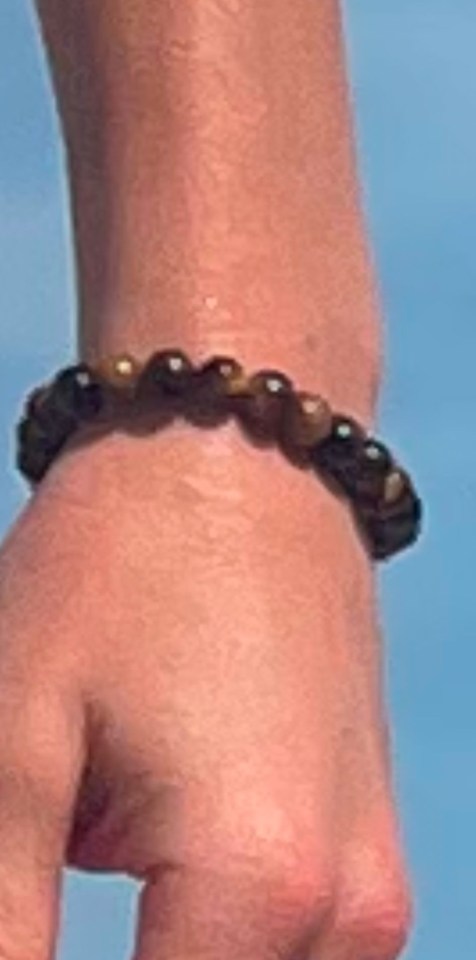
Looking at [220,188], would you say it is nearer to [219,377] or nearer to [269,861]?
[219,377]

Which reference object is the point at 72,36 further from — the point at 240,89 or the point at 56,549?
the point at 56,549

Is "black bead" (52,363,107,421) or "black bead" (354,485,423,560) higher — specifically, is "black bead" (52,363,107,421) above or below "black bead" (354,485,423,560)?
above

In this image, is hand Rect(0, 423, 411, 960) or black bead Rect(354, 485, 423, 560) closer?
hand Rect(0, 423, 411, 960)

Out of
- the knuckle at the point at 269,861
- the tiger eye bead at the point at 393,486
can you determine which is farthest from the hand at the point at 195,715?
the tiger eye bead at the point at 393,486

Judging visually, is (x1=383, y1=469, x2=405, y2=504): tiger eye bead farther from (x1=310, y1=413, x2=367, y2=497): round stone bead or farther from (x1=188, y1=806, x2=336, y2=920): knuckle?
(x1=188, y1=806, x2=336, y2=920): knuckle

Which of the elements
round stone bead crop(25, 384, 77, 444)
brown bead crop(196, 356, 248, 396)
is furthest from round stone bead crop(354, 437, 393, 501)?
round stone bead crop(25, 384, 77, 444)

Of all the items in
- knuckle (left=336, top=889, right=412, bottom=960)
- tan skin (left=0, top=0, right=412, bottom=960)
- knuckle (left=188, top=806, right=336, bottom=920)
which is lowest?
knuckle (left=336, top=889, right=412, bottom=960)

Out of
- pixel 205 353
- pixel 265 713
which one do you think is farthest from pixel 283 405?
pixel 265 713
